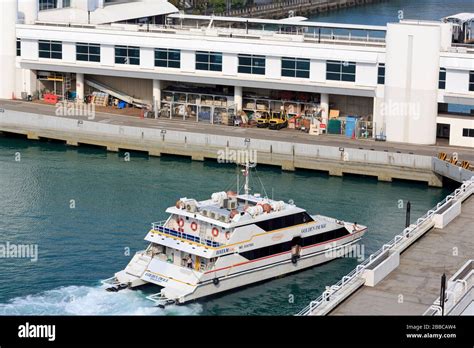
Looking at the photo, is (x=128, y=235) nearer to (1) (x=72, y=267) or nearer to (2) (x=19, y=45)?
(1) (x=72, y=267)

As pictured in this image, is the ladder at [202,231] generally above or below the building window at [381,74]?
below

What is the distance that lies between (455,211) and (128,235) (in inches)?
619

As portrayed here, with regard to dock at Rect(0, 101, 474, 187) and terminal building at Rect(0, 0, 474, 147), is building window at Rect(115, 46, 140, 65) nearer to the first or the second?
terminal building at Rect(0, 0, 474, 147)

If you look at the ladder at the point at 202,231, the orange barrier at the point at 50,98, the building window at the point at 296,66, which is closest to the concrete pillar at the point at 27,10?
the orange barrier at the point at 50,98

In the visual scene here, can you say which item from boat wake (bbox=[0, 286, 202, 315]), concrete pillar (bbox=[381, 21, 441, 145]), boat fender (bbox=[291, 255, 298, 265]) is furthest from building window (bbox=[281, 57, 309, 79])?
boat wake (bbox=[0, 286, 202, 315])

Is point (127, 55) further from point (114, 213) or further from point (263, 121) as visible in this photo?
point (114, 213)

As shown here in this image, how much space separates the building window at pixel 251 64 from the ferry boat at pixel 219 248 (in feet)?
92.3

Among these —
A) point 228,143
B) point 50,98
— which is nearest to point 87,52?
point 50,98

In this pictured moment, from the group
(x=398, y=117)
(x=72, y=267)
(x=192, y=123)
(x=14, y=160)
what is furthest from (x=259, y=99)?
(x=72, y=267)

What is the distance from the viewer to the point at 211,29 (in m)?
84.5

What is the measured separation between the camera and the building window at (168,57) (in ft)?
274

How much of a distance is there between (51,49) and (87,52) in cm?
307

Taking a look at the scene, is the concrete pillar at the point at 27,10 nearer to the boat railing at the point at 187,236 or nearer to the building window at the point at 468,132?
the building window at the point at 468,132

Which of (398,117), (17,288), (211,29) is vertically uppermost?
(211,29)
